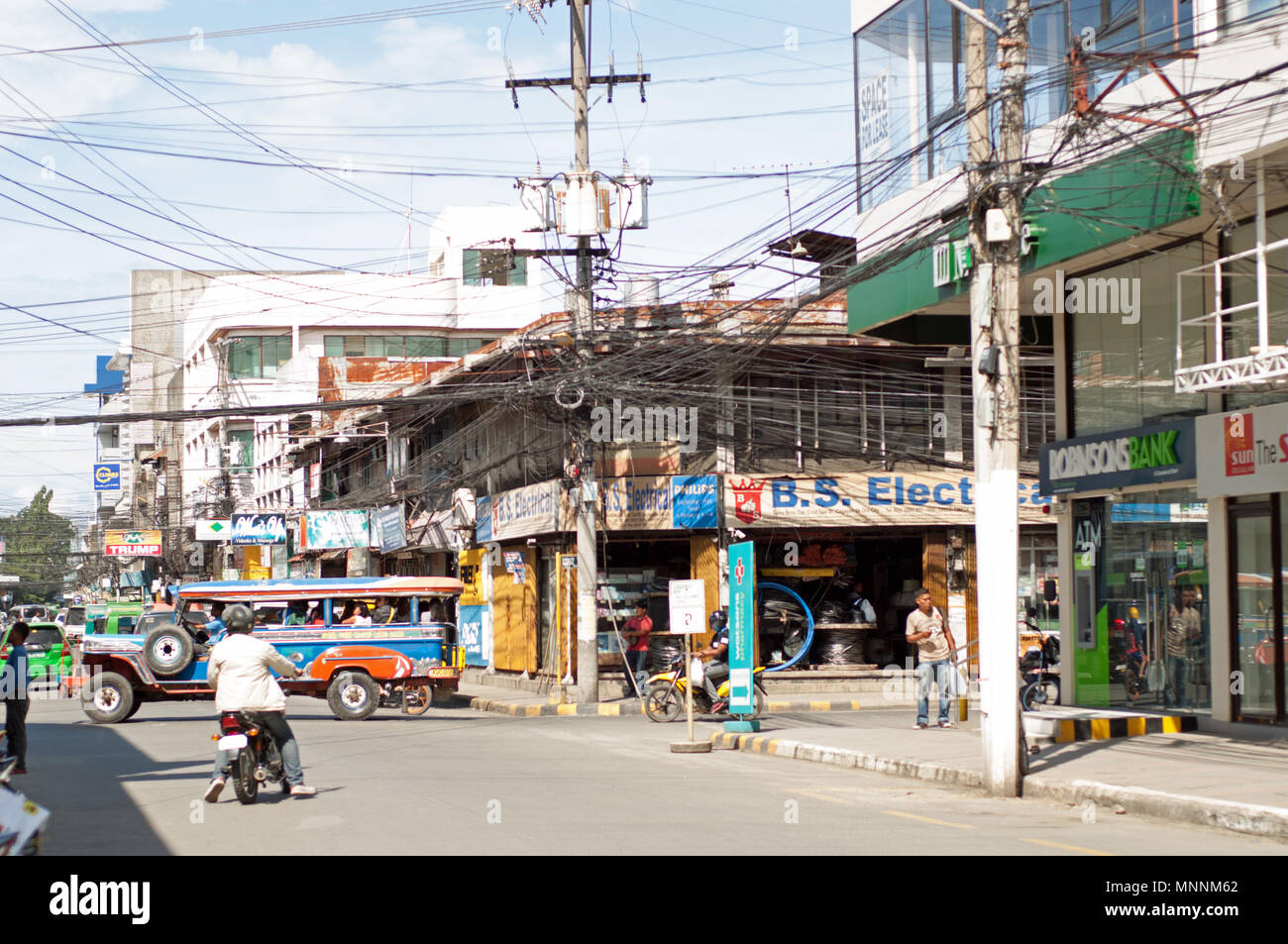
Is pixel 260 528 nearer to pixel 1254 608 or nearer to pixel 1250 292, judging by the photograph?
pixel 1254 608

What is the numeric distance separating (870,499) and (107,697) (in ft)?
52.7

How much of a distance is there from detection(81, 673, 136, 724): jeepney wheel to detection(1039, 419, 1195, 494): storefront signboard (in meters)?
15.6

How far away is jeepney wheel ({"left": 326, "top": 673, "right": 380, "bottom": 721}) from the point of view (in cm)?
2362

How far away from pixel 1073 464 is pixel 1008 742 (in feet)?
24.1

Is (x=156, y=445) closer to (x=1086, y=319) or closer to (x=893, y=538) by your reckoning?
(x=893, y=538)

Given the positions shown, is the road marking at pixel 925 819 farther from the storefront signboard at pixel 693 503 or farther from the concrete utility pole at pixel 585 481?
the storefront signboard at pixel 693 503

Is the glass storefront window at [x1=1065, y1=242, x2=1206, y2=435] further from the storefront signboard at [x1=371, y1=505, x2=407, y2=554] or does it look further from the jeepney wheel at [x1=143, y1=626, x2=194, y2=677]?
the storefront signboard at [x1=371, y1=505, x2=407, y2=554]

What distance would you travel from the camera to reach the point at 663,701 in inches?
922

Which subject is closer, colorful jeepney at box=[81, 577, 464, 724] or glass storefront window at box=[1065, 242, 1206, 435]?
glass storefront window at box=[1065, 242, 1206, 435]

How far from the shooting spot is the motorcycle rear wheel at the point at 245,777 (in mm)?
11891

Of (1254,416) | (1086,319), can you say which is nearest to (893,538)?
(1086,319)

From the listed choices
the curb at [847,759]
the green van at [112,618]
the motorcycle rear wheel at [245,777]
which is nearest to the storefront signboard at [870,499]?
the curb at [847,759]

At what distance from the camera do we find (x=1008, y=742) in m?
13.2

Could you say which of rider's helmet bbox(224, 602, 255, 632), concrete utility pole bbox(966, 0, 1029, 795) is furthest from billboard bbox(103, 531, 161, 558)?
concrete utility pole bbox(966, 0, 1029, 795)
